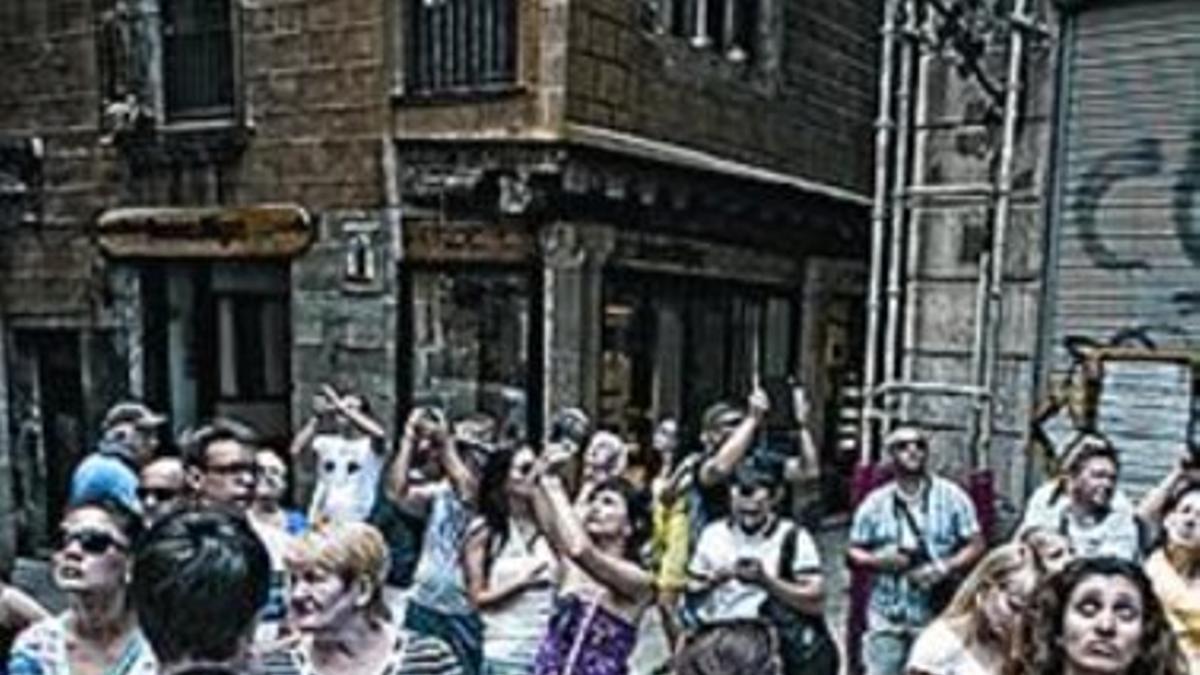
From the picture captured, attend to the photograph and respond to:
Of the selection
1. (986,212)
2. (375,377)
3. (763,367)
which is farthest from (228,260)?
(986,212)

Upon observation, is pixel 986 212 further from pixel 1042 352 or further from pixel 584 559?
pixel 584 559

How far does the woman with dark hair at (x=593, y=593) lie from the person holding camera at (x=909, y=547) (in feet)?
5.51

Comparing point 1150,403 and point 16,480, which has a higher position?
point 1150,403

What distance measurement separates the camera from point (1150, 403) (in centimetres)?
720

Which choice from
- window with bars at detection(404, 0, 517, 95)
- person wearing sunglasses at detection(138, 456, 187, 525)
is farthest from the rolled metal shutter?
person wearing sunglasses at detection(138, 456, 187, 525)

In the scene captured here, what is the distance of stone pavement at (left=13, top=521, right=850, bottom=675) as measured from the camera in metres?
8.35

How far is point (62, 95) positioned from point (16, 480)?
4211 millimetres

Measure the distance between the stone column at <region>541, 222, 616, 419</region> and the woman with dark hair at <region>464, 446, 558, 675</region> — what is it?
4.92m

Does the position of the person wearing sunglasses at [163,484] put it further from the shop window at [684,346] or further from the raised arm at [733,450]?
the shop window at [684,346]

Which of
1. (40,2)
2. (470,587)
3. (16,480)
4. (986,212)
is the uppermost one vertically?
(40,2)

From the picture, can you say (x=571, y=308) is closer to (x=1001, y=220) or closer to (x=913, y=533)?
(x=1001, y=220)

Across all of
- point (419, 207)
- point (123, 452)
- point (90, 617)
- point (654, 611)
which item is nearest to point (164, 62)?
point (419, 207)

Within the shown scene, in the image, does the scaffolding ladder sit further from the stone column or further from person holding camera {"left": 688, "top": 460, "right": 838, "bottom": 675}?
the stone column

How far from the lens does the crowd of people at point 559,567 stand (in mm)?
2926
